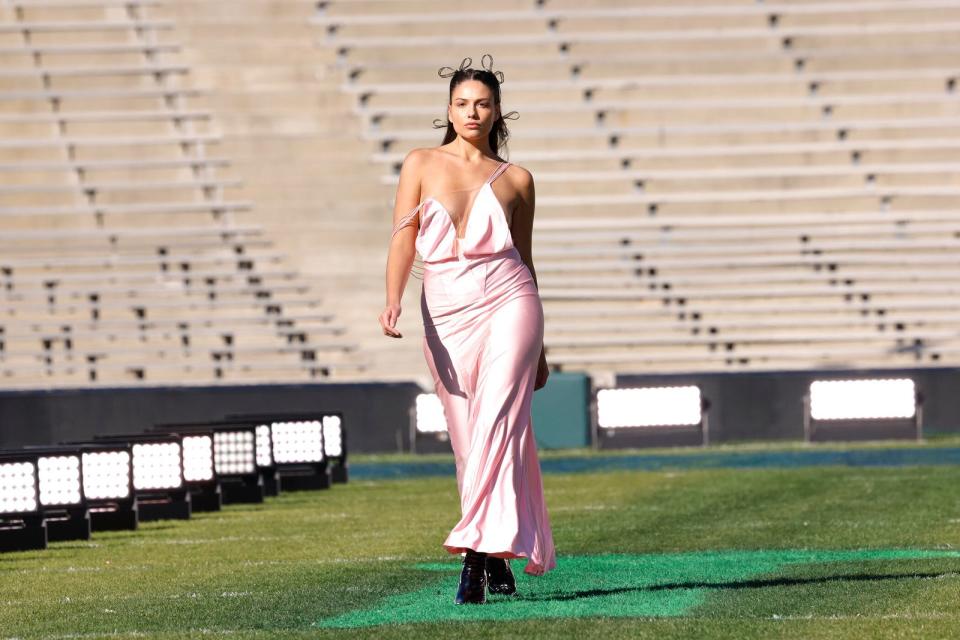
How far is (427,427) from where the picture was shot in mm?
20625

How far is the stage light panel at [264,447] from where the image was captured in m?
14.6

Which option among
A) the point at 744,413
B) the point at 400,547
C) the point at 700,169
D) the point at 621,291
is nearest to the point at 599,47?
the point at 700,169

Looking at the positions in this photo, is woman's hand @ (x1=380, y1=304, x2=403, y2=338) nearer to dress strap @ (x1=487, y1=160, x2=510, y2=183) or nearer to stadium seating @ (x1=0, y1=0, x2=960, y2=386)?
dress strap @ (x1=487, y1=160, x2=510, y2=183)

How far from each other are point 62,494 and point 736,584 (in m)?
4.86

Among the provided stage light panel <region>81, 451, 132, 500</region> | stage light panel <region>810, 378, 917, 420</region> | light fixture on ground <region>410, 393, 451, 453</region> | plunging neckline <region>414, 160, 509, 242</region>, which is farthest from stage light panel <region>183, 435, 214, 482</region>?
stage light panel <region>810, 378, 917, 420</region>

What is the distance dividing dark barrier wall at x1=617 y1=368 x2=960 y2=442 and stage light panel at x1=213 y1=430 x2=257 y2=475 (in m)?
7.66

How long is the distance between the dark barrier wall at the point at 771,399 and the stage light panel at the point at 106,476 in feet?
32.6

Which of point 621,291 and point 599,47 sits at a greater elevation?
point 599,47

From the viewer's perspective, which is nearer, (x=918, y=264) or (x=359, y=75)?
(x=918, y=264)

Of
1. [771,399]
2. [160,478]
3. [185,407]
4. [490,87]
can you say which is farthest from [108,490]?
[771,399]

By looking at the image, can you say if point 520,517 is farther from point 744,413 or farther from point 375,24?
point 375,24

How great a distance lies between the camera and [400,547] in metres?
9.46

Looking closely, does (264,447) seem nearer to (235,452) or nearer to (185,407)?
(235,452)

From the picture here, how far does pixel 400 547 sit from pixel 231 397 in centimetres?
1190
